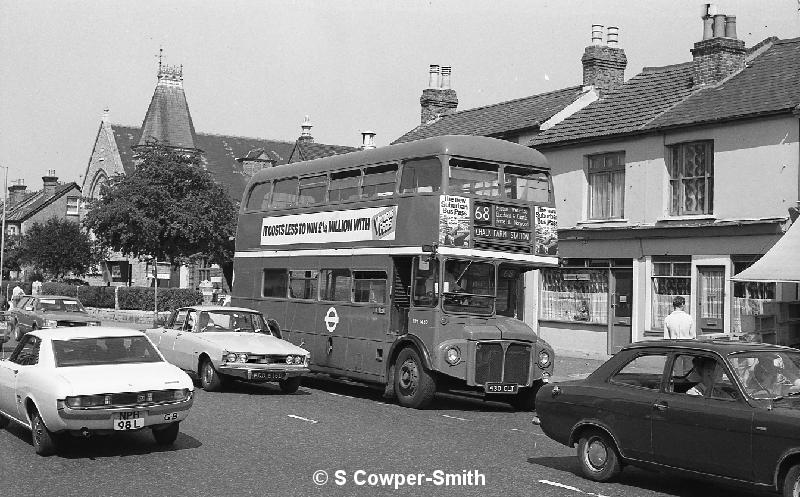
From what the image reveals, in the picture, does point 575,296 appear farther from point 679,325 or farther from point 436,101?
point 436,101

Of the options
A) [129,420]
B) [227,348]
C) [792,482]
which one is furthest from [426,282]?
[792,482]

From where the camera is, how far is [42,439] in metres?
10.8

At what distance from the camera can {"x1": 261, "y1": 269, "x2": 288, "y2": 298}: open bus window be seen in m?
21.0

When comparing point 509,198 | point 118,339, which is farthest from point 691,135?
point 118,339

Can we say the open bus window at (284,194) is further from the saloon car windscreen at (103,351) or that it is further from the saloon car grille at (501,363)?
the saloon car windscreen at (103,351)

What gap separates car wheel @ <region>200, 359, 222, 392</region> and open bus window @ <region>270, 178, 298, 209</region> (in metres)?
4.43

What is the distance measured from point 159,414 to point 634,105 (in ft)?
62.5

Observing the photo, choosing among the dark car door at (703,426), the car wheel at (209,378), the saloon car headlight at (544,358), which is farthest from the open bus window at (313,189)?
the dark car door at (703,426)

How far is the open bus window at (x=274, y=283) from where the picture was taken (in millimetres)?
21000

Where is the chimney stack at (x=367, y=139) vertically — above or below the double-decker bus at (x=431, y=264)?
above

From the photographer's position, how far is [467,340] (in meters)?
16.2

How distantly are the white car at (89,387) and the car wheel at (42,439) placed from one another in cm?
1

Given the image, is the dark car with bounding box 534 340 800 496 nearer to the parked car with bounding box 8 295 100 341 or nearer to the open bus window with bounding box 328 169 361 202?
the open bus window with bounding box 328 169 361 202

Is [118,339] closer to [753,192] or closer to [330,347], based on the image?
[330,347]
